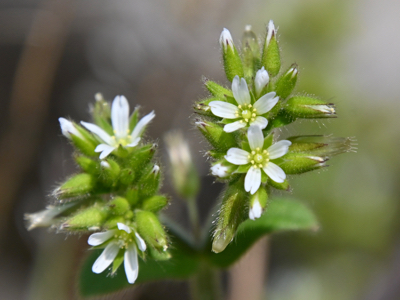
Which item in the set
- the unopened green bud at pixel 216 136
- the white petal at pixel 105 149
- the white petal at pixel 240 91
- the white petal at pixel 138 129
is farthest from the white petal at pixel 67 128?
the white petal at pixel 240 91

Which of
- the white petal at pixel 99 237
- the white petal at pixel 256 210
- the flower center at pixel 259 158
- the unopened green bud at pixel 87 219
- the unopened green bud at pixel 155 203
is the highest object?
the flower center at pixel 259 158

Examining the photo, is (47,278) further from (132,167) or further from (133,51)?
(133,51)

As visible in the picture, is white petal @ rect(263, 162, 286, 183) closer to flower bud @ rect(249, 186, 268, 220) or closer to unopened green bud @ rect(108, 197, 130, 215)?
flower bud @ rect(249, 186, 268, 220)

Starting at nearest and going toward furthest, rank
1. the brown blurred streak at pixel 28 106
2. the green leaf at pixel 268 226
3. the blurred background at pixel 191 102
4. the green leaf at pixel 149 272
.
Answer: the green leaf at pixel 268 226 → the green leaf at pixel 149 272 → the blurred background at pixel 191 102 → the brown blurred streak at pixel 28 106

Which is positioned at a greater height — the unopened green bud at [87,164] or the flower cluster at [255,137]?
the flower cluster at [255,137]

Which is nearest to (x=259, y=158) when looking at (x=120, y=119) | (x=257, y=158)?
(x=257, y=158)

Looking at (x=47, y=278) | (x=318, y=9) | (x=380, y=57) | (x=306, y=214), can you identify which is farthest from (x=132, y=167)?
(x=380, y=57)

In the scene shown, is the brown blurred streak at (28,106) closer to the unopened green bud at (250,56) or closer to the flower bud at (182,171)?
the flower bud at (182,171)
